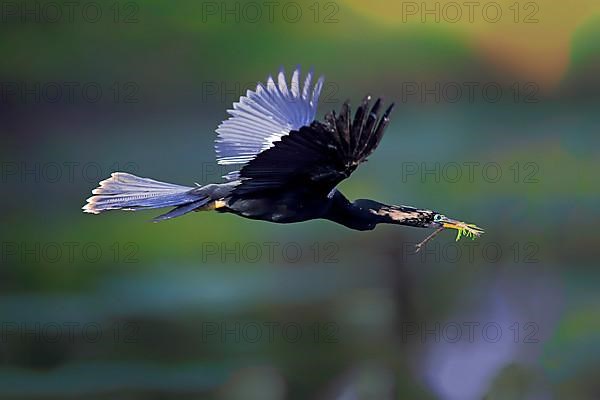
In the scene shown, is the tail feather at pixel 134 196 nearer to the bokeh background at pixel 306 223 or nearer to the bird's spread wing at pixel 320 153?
the bird's spread wing at pixel 320 153

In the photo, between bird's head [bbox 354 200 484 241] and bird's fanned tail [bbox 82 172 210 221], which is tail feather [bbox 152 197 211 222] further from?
bird's head [bbox 354 200 484 241]

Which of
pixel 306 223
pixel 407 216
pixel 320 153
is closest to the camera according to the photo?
pixel 320 153

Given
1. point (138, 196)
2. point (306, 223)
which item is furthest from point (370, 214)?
point (306, 223)

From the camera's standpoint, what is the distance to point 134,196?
56.0 inches

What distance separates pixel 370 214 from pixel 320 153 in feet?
0.62

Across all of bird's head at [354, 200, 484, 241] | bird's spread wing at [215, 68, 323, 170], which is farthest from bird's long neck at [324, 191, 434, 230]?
bird's spread wing at [215, 68, 323, 170]

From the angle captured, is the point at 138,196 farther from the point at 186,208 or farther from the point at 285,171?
the point at 285,171

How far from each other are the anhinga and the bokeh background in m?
0.87

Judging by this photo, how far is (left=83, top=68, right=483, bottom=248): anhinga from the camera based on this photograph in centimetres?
121

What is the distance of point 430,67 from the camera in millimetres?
2416

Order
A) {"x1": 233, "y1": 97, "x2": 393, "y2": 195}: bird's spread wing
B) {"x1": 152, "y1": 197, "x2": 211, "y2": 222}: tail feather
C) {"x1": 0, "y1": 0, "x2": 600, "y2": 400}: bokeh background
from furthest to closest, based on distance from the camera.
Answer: {"x1": 0, "y1": 0, "x2": 600, "y2": 400}: bokeh background → {"x1": 152, "y1": 197, "x2": 211, "y2": 222}: tail feather → {"x1": 233, "y1": 97, "x2": 393, "y2": 195}: bird's spread wing

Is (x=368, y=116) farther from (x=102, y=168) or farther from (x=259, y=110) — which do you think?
(x=102, y=168)

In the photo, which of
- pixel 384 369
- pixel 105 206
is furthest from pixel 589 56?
pixel 105 206

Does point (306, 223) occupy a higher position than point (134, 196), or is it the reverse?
point (134, 196)
